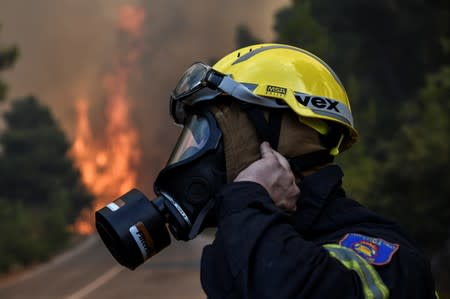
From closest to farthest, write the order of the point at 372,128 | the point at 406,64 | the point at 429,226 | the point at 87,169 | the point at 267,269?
the point at 267,269
the point at 429,226
the point at 372,128
the point at 406,64
the point at 87,169

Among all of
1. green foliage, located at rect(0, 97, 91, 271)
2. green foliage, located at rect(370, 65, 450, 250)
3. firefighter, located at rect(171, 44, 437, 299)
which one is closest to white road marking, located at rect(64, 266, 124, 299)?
green foliage, located at rect(0, 97, 91, 271)

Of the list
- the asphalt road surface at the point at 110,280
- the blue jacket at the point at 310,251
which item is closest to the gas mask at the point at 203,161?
the blue jacket at the point at 310,251

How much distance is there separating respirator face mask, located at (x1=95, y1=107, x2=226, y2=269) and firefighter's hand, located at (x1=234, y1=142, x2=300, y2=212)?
0.42 ft

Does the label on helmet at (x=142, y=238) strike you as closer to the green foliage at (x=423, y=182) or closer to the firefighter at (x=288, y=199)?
the firefighter at (x=288, y=199)

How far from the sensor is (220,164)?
→ 6.29ft

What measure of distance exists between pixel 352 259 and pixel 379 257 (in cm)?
9

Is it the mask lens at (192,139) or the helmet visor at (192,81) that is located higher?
the helmet visor at (192,81)

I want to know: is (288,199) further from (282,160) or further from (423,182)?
(423,182)

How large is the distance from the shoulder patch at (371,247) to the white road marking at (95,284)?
15.6 metres

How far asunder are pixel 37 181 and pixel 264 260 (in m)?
35.9

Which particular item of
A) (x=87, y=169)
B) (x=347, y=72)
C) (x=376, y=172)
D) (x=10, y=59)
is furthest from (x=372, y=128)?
(x=87, y=169)

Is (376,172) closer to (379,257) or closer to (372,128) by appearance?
(372,128)

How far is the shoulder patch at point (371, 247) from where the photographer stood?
5.71 ft

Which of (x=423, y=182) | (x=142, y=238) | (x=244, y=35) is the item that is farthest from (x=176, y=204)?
(x=244, y=35)
